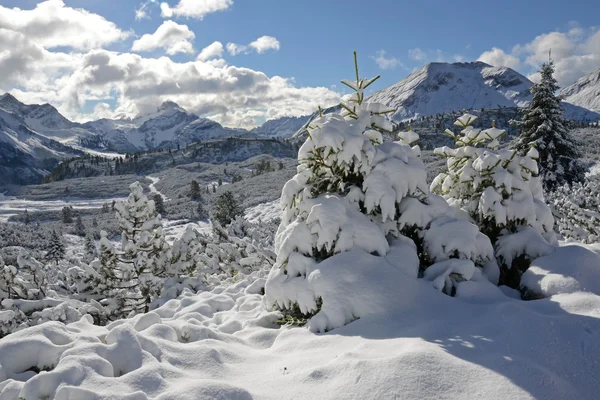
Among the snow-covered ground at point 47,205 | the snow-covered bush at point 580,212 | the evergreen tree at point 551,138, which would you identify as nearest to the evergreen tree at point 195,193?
the snow-covered ground at point 47,205

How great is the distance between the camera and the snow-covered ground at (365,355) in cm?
278

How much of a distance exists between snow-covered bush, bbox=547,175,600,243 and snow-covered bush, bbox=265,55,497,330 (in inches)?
276

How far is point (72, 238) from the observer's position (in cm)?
5806

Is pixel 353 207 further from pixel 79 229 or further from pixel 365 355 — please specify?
pixel 79 229

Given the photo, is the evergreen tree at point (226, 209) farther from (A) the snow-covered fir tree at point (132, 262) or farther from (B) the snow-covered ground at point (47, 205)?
(B) the snow-covered ground at point (47, 205)

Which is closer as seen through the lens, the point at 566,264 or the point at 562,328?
the point at 562,328

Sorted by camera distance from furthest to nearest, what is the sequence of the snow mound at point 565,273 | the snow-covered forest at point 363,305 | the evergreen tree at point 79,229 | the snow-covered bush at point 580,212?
the evergreen tree at point 79,229 → the snow-covered bush at point 580,212 → the snow mound at point 565,273 → the snow-covered forest at point 363,305

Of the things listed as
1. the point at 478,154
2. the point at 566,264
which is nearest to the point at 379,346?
the point at 566,264

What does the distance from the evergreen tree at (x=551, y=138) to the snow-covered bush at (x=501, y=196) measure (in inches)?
658

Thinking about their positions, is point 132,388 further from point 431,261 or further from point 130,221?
point 130,221

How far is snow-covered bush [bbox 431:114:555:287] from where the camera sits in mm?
5777

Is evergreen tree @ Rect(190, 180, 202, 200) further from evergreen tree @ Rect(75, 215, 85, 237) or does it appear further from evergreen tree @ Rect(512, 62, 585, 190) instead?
evergreen tree @ Rect(512, 62, 585, 190)

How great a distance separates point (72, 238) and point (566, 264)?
2597 inches

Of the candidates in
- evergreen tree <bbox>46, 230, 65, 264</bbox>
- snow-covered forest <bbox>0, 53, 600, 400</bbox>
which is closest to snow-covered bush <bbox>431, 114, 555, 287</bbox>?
snow-covered forest <bbox>0, 53, 600, 400</bbox>
